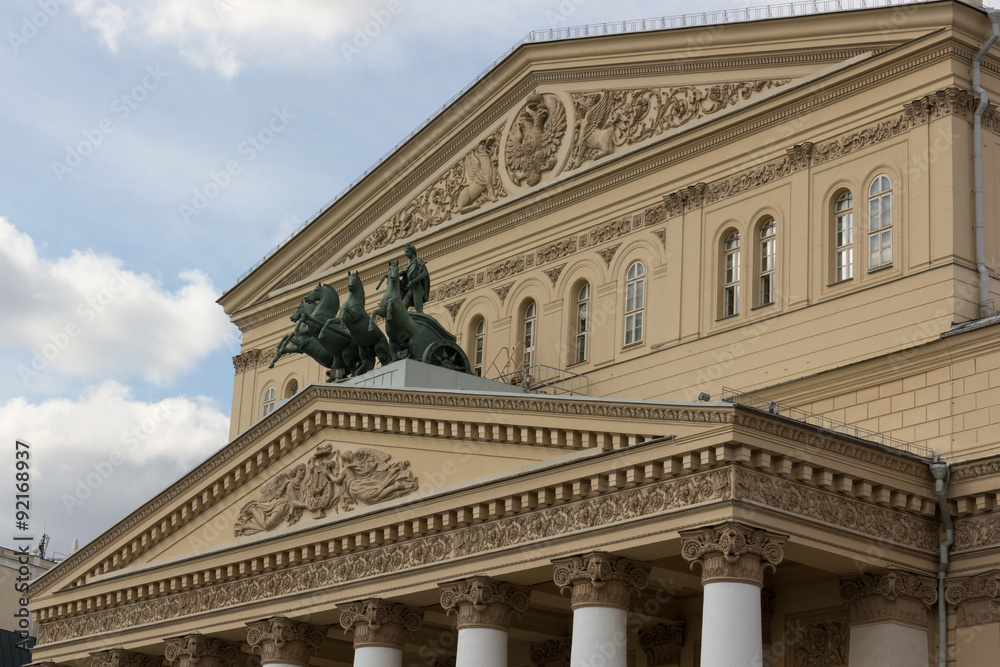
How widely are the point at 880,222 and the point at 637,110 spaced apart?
6.45 meters

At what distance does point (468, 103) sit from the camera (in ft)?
116

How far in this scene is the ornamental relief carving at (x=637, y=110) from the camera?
30125 mm

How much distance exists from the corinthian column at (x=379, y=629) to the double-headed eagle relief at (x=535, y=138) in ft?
37.5

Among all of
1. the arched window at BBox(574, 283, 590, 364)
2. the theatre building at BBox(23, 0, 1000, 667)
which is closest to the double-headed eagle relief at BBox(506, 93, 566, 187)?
the theatre building at BBox(23, 0, 1000, 667)

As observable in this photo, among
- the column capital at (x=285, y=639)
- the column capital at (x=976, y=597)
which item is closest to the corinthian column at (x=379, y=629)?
the column capital at (x=285, y=639)

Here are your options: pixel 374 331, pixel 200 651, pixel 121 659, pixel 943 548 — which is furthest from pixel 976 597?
pixel 121 659

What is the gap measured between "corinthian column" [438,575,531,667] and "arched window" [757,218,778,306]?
26.3 ft

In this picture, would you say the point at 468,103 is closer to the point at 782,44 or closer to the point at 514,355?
the point at 514,355

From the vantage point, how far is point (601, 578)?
21719 millimetres

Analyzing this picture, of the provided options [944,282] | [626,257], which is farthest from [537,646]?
[944,282]

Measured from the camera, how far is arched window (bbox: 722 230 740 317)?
95.7 feet

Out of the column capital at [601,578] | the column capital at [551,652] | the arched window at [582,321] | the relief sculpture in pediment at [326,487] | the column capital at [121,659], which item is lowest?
the column capital at [121,659]

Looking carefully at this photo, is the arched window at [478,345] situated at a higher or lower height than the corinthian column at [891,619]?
higher

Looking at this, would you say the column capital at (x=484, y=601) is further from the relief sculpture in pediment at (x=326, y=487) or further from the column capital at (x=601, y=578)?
the relief sculpture in pediment at (x=326, y=487)
